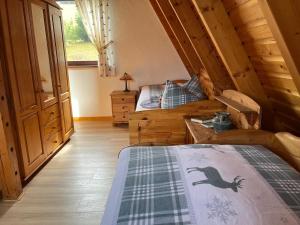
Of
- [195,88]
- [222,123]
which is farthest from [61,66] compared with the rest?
[222,123]

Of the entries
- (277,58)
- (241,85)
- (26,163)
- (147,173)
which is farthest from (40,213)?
(277,58)

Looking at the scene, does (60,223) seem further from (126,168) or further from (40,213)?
(126,168)

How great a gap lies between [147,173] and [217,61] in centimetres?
157

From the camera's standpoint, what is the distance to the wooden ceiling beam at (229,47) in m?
1.65

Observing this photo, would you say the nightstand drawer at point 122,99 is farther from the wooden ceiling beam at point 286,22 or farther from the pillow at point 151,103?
the wooden ceiling beam at point 286,22

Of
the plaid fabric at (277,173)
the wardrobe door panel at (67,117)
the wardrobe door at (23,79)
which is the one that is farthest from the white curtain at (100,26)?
the plaid fabric at (277,173)

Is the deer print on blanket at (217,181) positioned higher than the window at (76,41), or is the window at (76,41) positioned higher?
the window at (76,41)

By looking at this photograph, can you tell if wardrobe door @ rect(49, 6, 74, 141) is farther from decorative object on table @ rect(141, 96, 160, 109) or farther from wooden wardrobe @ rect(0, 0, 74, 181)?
decorative object on table @ rect(141, 96, 160, 109)

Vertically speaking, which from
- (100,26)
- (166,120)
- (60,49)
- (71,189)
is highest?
(100,26)

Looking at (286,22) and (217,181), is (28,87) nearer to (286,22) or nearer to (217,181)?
(217,181)

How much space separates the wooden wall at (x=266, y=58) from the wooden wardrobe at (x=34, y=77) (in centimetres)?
187

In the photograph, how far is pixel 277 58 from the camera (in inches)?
56.9

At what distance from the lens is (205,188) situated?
1.02m

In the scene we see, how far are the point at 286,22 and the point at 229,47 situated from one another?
77cm
